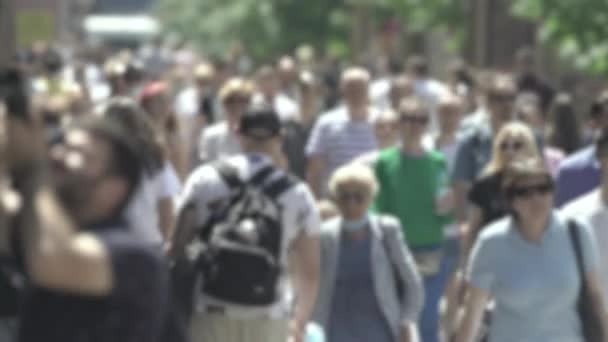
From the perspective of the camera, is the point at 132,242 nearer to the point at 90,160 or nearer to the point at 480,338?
the point at 90,160

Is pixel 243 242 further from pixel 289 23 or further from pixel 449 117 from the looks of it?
pixel 289 23

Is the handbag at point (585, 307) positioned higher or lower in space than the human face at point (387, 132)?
higher

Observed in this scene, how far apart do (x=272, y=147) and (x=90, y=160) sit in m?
3.27

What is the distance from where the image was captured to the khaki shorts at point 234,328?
7906 millimetres

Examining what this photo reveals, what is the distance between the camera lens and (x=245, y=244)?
770 cm

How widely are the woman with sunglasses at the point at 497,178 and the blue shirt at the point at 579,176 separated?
36 centimetres

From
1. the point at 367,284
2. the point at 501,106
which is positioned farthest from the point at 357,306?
the point at 501,106

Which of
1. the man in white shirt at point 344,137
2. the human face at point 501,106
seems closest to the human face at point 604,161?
the human face at point 501,106

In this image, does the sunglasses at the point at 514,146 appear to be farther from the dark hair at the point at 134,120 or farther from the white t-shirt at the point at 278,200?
the dark hair at the point at 134,120

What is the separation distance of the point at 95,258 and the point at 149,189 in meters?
3.82

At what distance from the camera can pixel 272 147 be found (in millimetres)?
8461

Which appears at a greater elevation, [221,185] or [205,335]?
[221,185]

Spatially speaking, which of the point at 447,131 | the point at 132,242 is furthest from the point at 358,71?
the point at 132,242

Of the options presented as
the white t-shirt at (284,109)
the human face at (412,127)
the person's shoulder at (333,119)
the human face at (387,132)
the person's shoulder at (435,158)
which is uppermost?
the human face at (412,127)
